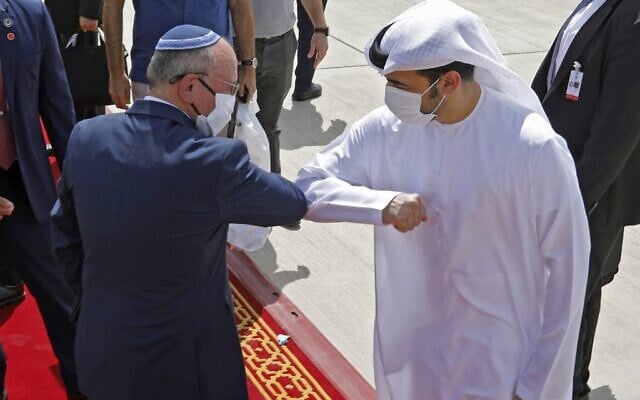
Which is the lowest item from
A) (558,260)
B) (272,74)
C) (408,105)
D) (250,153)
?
(272,74)

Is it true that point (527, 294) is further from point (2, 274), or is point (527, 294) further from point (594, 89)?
point (2, 274)

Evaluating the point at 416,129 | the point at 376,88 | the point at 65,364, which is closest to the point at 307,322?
the point at 65,364

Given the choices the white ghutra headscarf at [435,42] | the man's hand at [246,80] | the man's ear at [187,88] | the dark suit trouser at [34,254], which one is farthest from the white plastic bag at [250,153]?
the white ghutra headscarf at [435,42]

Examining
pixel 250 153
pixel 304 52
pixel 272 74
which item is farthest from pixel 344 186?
pixel 304 52

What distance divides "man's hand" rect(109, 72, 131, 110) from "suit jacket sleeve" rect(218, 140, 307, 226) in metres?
2.29

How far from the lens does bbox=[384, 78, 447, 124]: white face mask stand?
2.89m

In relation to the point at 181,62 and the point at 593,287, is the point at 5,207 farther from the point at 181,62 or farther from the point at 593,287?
the point at 593,287

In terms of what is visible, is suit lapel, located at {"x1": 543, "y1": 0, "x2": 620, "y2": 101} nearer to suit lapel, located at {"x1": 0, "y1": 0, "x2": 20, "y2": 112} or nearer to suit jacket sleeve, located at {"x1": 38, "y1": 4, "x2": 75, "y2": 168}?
suit jacket sleeve, located at {"x1": 38, "y1": 4, "x2": 75, "y2": 168}

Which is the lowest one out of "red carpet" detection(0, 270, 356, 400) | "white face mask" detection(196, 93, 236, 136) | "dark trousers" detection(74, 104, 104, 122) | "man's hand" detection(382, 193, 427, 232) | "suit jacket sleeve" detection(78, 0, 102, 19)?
"red carpet" detection(0, 270, 356, 400)

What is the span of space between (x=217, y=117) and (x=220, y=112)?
0.12 feet

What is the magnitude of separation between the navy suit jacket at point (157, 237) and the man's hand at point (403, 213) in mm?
265

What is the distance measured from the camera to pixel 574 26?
3879 mm

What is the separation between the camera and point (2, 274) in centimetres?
509

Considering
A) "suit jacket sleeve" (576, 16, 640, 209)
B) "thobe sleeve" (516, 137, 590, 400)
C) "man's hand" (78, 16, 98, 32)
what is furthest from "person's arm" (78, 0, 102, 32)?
"thobe sleeve" (516, 137, 590, 400)
